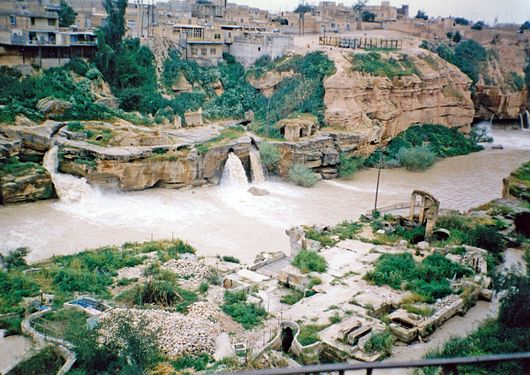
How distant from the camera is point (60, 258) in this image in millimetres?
18297

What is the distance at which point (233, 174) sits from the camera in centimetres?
3000

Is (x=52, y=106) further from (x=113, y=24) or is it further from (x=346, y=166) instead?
(x=346, y=166)

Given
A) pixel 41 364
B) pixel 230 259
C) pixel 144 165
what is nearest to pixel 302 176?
pixel 144 165

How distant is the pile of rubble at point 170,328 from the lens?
459 inches

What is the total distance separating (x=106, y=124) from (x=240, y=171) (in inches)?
298

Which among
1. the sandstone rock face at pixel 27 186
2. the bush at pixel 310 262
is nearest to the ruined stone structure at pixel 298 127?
the sandstone rock face at pixel 27 186

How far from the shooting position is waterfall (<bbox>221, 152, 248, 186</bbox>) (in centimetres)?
2992

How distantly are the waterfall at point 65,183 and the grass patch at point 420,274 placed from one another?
50.0ft

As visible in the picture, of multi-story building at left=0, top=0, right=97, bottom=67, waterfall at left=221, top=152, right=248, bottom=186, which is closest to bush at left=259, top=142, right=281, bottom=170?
waterfall at left=221, top=152, right=248, bottom=186

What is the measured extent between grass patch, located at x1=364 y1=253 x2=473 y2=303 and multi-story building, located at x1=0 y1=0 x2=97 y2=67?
2364 cm

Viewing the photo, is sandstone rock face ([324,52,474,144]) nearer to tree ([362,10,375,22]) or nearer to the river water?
the river water

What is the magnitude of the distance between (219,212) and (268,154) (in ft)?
21.7

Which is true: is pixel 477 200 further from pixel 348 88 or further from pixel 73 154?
pixel 73 154

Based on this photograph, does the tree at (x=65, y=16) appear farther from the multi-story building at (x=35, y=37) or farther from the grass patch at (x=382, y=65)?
the grass patch at (x=382, y=65)
